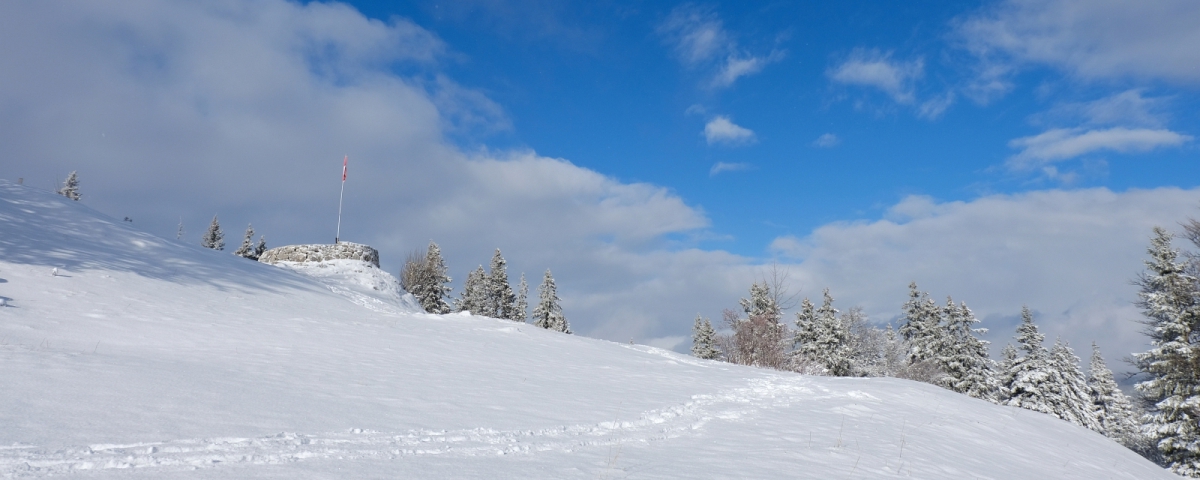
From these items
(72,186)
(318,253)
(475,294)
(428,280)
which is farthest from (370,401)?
(72,186)

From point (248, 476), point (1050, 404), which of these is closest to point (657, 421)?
point (248, 476)

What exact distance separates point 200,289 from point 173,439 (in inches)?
489

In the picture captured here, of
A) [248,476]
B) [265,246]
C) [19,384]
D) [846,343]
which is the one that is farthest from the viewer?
[265,246]

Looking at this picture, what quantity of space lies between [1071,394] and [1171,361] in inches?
589

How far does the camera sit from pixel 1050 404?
1281 inches

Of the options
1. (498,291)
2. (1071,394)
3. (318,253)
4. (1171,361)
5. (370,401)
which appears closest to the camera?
(370,401)

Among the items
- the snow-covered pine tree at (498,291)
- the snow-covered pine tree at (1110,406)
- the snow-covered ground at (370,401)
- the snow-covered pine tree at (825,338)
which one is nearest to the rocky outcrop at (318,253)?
the snow-covered ground at (370,401)

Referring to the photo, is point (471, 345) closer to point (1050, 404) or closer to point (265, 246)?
point (1050, 404)

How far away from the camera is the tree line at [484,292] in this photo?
44125 mm

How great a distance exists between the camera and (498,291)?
1994 inches

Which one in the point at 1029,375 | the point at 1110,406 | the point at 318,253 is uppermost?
the point at 318,253

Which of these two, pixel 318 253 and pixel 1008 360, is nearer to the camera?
pixel 318 253

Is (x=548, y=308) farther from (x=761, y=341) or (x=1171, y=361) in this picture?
(x=1171, y=361)

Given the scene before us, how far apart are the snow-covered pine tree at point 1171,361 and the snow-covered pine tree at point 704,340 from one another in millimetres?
28987
